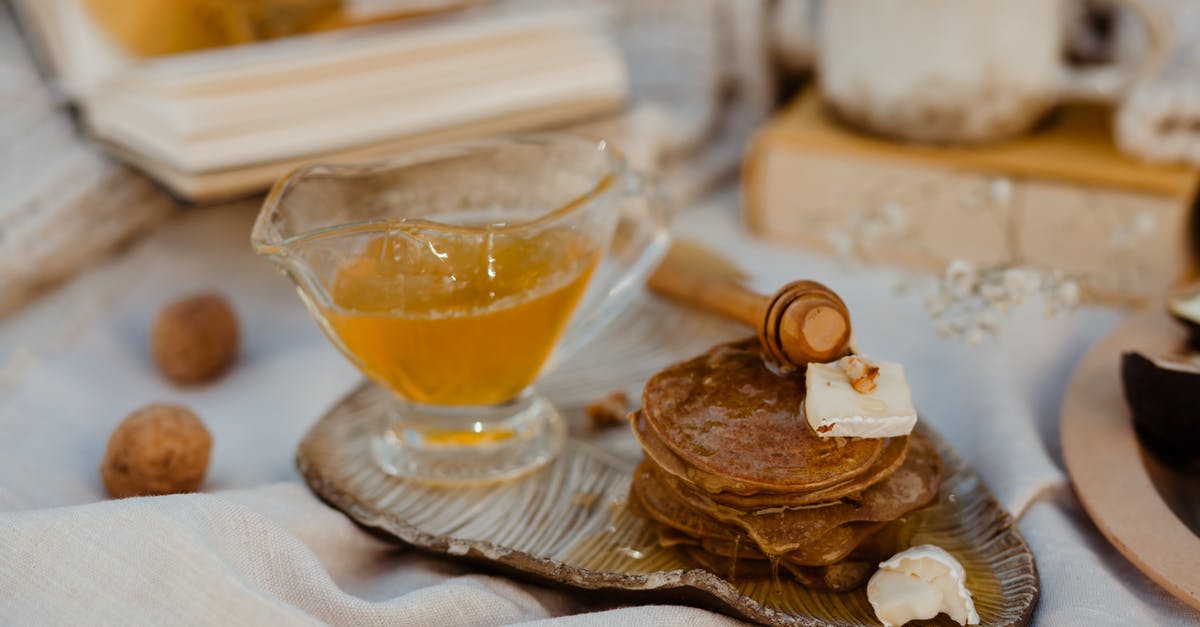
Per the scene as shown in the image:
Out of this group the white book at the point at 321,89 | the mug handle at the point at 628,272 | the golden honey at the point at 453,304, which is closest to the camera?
the golden honey at the point at 453,304

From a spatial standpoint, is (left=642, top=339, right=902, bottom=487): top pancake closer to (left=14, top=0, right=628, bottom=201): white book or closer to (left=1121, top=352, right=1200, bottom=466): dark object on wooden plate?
(left=1121, top=352, right=1200, bottom=466): dark object on wooden plate

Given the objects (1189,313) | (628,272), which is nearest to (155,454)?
(628,272)

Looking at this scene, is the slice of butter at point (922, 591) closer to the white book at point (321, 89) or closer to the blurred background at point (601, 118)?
the blurred background at point (601, 118)

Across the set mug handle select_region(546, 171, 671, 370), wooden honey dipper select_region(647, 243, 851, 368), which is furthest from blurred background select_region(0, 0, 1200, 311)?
wooden honey dipper select_region(647, 243, 851, 368)

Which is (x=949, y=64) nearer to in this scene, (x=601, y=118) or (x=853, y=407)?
(x=601, y=118)

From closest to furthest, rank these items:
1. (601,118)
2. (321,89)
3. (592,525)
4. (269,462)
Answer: (592,525) < (269,462) < (321,89) < (601,118)

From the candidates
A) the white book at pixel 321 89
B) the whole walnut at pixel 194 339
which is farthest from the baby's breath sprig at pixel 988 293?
the whole walnut at pixel 194 339

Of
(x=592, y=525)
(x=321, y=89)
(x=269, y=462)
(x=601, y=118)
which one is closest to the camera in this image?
(x=592, y=525)
